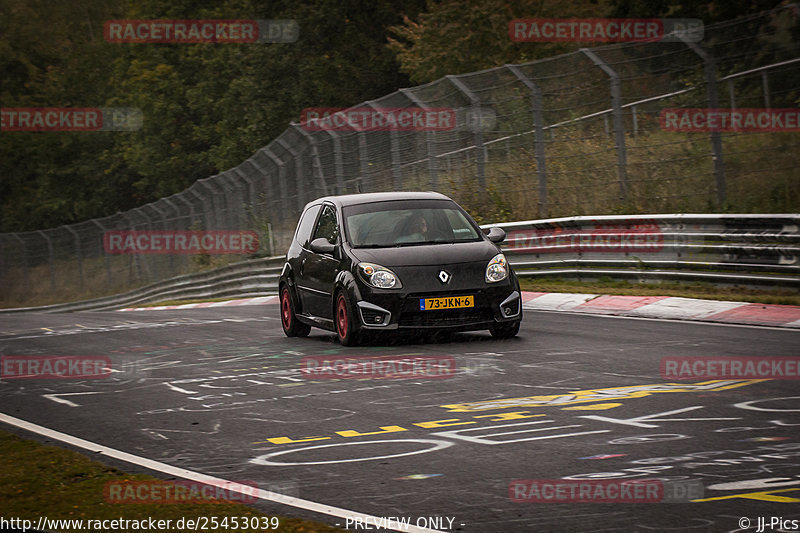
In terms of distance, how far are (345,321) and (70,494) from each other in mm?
6358

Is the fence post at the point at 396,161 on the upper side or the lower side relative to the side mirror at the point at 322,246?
upper

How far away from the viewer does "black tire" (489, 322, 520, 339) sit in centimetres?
1189

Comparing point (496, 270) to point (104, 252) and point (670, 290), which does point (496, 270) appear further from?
point (104, 252)

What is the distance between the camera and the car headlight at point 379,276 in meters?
11.5

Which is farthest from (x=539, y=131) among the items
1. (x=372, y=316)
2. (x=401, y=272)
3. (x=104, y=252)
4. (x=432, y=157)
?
(x=104, y=252)

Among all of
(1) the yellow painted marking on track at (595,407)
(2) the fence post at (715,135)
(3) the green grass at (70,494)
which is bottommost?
(1) the yellow painted marking on track at (595,407)

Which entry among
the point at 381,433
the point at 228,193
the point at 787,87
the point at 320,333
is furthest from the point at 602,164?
the point at 228,193

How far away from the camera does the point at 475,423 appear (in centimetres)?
740

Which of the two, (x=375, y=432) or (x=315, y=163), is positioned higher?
(x=315, y=163)

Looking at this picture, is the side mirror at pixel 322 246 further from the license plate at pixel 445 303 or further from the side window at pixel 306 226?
the license plate at pixel 445 303

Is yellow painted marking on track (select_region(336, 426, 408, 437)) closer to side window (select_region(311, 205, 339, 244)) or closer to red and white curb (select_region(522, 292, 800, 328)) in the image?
side window (select_region(311, 205, 339, 244))

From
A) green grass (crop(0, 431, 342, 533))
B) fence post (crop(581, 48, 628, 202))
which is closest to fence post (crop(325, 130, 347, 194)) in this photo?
fence post (crop(581, 48, 628, 202))

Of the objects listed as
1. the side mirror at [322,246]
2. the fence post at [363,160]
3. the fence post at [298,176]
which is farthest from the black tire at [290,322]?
the fence post at [298,176]

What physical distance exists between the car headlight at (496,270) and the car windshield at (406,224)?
0.62 metres
